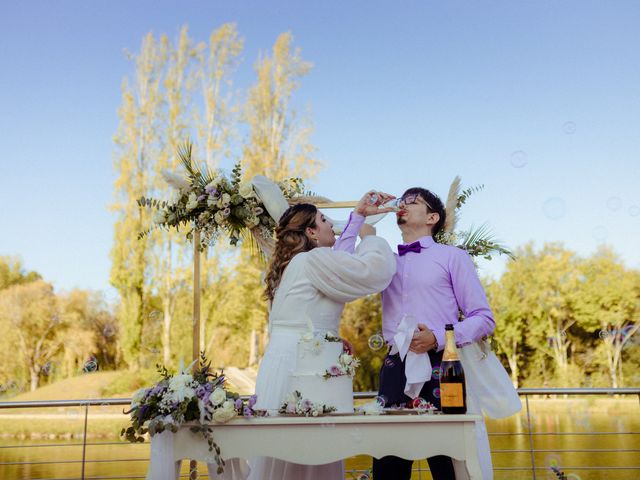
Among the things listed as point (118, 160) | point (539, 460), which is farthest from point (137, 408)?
point (118, 160)

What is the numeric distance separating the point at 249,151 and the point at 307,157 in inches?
66.6

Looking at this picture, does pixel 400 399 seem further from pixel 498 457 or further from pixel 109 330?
pixel 109 330

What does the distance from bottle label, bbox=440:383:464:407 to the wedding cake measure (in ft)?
1.12

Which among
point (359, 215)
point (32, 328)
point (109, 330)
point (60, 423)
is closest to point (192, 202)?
point (359, 215)

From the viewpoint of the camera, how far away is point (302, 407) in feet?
6.44

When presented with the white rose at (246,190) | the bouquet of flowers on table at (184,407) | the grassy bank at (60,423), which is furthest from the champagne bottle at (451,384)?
the grassy bank at (60,423)

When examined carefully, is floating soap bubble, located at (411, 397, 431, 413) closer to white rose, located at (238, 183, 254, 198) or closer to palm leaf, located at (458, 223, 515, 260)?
palm leaf, located at (458, 223, 515, 260)

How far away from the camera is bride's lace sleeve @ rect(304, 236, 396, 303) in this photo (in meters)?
2.41

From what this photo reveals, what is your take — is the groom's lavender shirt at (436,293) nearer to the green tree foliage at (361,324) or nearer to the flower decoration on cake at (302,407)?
the flower decoration on cake at (302,407)

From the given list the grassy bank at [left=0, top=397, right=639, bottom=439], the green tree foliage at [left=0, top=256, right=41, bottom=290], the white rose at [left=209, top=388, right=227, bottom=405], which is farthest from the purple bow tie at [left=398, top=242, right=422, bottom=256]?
the green tree foliage at [left=0, top=256, right=41, bottom=290]

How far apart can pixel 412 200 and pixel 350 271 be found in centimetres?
66

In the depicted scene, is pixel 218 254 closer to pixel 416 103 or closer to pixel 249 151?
pixel 249 151

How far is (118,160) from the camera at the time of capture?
1786 cm

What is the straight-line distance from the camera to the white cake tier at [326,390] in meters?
2.08
